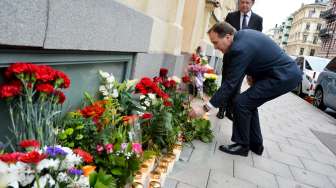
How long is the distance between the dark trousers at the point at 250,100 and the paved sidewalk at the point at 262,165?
0.32 metres

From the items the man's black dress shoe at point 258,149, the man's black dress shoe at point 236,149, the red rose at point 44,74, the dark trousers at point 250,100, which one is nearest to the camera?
the red rose at point 44,74

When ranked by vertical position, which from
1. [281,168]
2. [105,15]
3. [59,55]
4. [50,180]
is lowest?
[281,168]

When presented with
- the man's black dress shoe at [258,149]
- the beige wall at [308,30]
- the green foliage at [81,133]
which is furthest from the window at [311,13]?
the green foliage at [81,133]

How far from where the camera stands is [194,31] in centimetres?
814

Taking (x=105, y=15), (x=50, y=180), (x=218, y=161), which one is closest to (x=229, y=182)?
(x=218, y=161)

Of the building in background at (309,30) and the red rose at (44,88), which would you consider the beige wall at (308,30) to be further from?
the red rose at (44,88)

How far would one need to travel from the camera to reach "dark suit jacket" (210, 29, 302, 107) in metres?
3.88

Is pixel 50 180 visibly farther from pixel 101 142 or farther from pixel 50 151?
pixel 101 142

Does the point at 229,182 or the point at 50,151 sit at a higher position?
the point at 50,151

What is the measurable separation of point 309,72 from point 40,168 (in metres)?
14.2

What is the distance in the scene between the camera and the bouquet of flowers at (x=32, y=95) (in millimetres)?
2021

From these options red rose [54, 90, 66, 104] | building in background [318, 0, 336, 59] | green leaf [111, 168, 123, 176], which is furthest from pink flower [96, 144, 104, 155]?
building in background [318, 0, 336, 59]

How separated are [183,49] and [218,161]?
179 inches

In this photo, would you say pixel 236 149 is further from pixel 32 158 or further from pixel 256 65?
pixel 32 158
